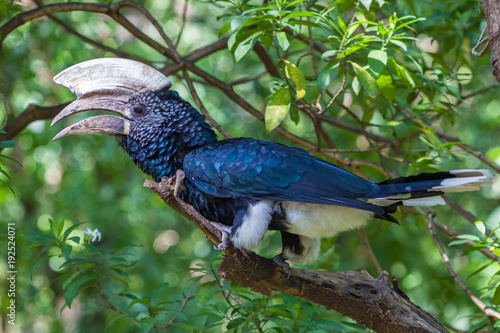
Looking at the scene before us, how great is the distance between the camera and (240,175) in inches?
107

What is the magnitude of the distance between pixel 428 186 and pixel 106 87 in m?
1.75

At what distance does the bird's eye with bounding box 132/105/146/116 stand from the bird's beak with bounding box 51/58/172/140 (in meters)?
0.04

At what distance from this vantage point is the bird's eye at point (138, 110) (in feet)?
9.84

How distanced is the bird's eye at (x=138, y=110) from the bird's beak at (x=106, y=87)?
1.4 inches

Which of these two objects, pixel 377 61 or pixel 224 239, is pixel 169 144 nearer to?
pixel 224 239

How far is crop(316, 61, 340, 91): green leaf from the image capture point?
10.0ft

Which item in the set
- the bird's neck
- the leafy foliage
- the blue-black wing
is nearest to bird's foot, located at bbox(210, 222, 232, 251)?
the blue-black wing

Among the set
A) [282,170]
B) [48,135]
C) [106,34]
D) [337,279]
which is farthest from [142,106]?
[106,34]

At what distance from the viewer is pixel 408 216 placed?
4207mm

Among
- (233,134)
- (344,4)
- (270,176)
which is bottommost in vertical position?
(233,134)

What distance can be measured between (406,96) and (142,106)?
239 centimetres

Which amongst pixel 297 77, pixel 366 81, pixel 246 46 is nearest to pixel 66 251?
pixel 246 46

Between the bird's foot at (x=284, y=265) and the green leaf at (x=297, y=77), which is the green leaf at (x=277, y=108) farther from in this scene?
the bird's foot at (x=284, y=265)

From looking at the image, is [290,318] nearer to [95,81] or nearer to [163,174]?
[163,174]
